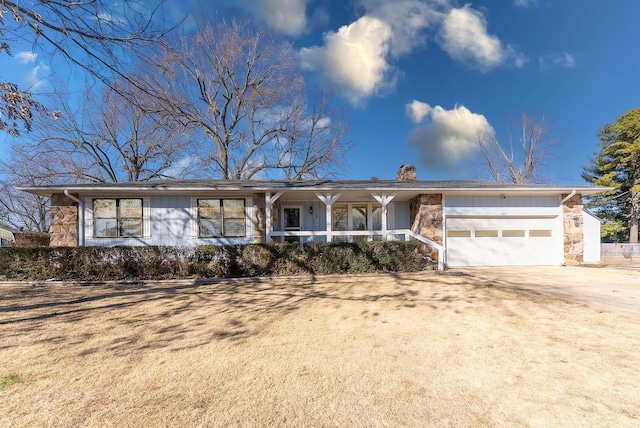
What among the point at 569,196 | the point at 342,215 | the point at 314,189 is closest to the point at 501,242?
the point at 569,196

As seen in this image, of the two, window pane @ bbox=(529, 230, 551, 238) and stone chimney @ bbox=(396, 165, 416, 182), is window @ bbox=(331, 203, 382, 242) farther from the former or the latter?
window pane @ bbox=(529, 230, 551, 238)

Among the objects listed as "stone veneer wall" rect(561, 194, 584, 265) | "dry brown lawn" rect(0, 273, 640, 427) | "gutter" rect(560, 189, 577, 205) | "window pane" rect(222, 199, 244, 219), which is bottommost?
"dry brown lawn" rect(0, 273, 640, 427)

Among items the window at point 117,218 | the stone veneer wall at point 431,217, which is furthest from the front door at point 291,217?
the window at point 117,218

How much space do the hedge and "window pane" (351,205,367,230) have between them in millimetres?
4004

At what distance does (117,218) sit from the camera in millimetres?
10062

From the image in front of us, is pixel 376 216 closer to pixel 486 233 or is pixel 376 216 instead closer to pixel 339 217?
pixel 339 217

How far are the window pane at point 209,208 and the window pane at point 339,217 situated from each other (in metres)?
4.69

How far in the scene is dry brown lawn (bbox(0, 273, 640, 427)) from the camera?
6.81 ft

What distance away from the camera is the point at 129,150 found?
1959 cm

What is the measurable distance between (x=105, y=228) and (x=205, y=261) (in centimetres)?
489

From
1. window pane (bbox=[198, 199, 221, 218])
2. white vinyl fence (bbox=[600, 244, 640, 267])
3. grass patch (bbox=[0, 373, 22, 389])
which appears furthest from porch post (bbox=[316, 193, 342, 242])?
white vinyl fence (bbox=[600, 244, 640, 267])

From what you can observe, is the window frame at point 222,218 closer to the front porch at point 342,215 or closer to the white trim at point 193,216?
the white trim at point 193,216

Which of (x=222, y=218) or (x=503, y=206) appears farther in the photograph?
(x=222, y=218)

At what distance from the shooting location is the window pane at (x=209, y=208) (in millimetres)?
10344
